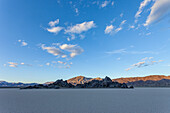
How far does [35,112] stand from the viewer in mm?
29672

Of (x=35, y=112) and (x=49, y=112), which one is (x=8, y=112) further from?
(x=49, y=112)

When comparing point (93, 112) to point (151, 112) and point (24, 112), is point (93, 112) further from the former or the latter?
point (24, 112)

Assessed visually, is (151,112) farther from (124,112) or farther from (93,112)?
(93,112)

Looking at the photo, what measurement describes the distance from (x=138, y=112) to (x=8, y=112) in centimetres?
3303

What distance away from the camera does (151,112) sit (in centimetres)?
2995

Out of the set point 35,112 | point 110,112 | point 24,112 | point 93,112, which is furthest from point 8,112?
point 110,112

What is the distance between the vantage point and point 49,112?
97.9ft

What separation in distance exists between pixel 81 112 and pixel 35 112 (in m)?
11.7

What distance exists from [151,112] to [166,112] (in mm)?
3700

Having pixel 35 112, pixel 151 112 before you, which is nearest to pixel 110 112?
pixel 151 112

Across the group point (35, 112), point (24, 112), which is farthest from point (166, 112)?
point (24, 112)

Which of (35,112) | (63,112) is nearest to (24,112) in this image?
(35,112)

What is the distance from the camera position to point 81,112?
2956 centimetres

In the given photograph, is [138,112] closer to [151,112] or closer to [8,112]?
[151,112]
